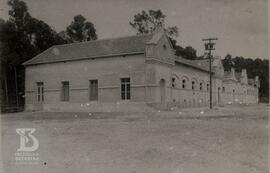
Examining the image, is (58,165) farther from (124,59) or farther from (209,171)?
(124,59)

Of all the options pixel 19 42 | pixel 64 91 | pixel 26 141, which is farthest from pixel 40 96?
pixel 26 141

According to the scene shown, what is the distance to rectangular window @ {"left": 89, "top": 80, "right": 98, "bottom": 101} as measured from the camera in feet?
87.5

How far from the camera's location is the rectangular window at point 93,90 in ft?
87.5

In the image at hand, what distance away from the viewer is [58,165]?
7137mm

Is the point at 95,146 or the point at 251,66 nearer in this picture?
the point at 95,146

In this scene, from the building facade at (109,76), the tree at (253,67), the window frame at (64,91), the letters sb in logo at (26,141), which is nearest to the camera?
the letters sb in logo at (26,141)

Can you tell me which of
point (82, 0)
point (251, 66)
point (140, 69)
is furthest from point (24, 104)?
point (251, 66)

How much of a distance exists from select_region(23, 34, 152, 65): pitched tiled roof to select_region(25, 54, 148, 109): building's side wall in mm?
420

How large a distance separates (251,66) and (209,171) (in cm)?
7063

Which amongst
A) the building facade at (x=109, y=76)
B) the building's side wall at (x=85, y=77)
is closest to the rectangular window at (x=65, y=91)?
the building facade at (x=109, y=76)

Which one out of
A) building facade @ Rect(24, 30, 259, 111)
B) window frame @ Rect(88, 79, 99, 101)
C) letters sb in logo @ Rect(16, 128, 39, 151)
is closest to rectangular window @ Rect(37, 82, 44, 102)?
building facade @ Rect(24, 30, 259, 111)

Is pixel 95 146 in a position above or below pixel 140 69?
below

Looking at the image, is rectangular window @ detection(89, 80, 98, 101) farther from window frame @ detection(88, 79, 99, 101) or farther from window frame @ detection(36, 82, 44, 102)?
window frame @ detection(36, 82, 44, 102)

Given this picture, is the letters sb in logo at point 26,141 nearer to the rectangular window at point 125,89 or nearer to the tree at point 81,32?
the rectangular window at point 125,89
